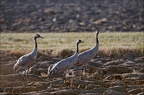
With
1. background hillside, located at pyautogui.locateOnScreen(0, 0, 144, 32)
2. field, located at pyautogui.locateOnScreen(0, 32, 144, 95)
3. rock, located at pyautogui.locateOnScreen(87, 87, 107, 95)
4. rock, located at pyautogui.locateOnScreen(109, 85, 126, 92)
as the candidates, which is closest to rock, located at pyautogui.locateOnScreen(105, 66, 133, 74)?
field, located at pyautogui.locateOnScreen(0, 32, 144, 95)

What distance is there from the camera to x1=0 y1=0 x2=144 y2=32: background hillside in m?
53.8

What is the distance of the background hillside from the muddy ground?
2538 cm

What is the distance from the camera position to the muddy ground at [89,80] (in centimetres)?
1769

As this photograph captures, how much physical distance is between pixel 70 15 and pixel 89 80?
146ft

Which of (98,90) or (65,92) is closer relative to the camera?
(65,92)

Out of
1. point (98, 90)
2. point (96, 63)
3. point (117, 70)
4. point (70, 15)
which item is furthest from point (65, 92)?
point (70, 15)

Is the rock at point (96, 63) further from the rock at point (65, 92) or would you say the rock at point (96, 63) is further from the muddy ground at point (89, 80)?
the rock at point (65, 92)

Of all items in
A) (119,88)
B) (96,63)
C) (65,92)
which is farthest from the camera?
(96,63)

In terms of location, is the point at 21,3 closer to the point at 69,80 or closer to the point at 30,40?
the point at 30,40

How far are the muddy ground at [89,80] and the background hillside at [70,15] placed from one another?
25.4 metres

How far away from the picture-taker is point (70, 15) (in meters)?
64.4

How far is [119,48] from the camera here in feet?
87.5

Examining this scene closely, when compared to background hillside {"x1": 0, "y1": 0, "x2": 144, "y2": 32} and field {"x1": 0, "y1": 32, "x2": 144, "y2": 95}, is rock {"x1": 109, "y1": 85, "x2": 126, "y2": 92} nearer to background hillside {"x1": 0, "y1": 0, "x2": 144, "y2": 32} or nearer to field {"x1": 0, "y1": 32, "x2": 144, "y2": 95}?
field {"x1": 0, "y1": 32, "x2": 144, "y2": 95}

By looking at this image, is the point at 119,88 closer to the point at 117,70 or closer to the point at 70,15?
the point at 117,70
